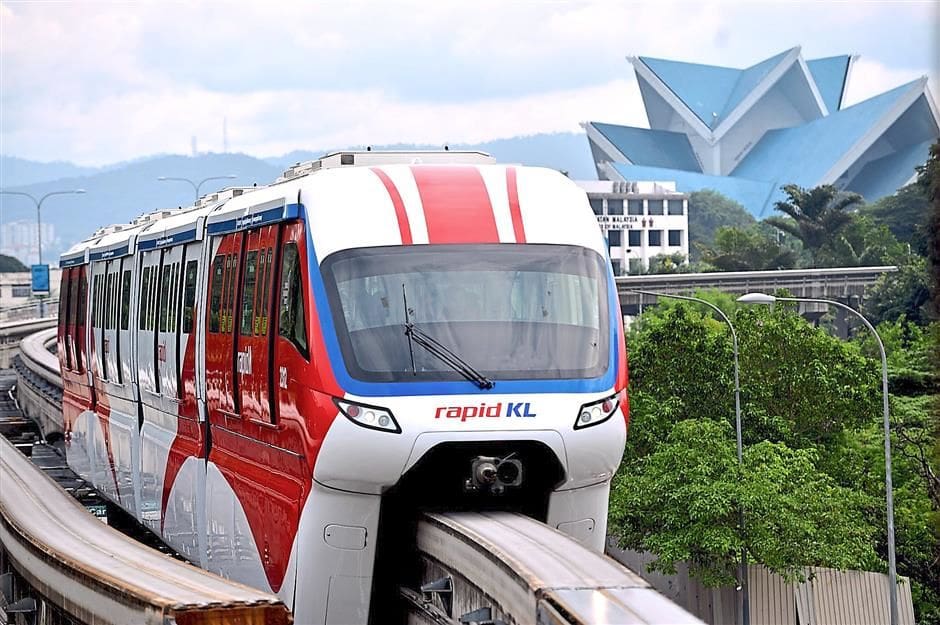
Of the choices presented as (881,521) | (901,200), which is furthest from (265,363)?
(901,200)

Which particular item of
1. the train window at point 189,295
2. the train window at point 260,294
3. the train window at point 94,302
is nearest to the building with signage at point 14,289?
the train window at point 94,302

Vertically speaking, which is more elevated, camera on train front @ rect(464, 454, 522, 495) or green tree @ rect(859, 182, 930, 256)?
green tree @ rect(859, 182, 930, 256)

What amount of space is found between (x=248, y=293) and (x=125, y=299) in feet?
25.1

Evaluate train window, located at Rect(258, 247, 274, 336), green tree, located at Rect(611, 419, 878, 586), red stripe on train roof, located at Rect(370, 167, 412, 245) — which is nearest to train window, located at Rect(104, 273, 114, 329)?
train window, located at Rect(258, 247, 274, 336)

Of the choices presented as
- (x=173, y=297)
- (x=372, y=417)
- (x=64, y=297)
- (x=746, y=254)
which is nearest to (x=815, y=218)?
(x=746, y=254)

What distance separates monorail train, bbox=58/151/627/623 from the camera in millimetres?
11805

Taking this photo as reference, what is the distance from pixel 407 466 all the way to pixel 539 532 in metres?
1.12

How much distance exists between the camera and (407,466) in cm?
1170

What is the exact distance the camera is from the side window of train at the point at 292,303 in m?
12.4

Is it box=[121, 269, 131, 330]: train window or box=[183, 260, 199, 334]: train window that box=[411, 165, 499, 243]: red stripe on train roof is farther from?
box=[121, 269, 131, 330]: train window

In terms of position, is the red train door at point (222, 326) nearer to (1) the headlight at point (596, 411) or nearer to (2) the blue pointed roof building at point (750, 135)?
(1) the headlight at point (596, 411)

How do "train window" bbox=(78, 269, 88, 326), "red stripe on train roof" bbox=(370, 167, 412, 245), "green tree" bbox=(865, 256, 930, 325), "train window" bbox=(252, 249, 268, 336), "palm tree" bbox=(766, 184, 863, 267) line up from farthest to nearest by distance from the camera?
"palm tree" bbox=(766, 184, 863, 267)
"green tree" bbox=(865, 256, 930, 325)
"train window" bbox=(78, 269, 88, 326)
"train window" bbox=(252, 249, 268, 336)
"red stripe on train roof" bbox=(370, 167, 412, 245)

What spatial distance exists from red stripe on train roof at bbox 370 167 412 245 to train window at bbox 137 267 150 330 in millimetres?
7035

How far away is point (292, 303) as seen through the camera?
12.7m
